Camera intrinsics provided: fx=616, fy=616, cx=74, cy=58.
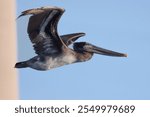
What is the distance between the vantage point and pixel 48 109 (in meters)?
2.29

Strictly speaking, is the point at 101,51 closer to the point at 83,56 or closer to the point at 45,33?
the point at 83,56

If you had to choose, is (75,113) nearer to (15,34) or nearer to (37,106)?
(37,106)

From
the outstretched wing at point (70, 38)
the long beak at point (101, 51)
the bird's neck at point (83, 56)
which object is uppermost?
the outstretched wing at point (70, 38)

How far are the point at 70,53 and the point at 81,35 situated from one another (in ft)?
0.27

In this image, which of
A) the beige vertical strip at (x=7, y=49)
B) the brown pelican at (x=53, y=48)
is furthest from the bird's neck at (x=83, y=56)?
the beige vertical strip at (x=7, y=49)

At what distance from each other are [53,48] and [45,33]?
64 millimetres

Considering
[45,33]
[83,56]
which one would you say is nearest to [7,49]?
[45,33]

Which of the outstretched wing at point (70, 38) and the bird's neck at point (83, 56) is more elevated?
the outstretched wing at point (70, 38)

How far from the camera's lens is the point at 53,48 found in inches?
91.1

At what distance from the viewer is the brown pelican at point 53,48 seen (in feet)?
7.54

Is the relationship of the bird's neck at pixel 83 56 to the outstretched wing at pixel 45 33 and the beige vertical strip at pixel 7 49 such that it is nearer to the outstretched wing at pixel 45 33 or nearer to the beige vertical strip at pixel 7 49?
the outstretched wing at pixel 45 33

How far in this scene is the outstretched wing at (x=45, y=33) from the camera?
2260 millimetres

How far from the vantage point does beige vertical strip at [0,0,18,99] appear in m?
2.30

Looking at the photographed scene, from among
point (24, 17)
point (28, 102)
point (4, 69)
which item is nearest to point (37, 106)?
point (28, 102)
